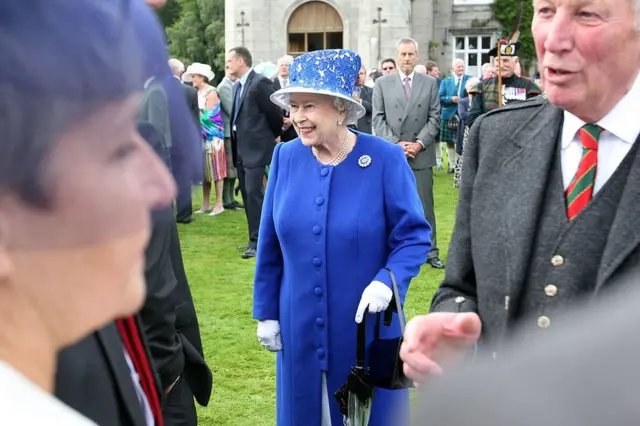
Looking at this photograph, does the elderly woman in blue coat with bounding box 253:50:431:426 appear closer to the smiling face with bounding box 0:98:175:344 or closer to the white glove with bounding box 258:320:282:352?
the white glove with bounding box 258:320:282:352

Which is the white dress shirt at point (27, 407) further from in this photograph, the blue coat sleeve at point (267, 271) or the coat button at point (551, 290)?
the blue coat sleeve at point (267, 271)

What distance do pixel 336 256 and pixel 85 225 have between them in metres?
2.43

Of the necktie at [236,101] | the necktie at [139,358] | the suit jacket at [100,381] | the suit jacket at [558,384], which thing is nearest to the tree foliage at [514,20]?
the necktie at [236,101]

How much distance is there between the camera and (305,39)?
108 feet

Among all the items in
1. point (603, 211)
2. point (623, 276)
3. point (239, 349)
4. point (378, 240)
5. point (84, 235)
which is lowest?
point (239, 349)

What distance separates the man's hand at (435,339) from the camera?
5.70 feet

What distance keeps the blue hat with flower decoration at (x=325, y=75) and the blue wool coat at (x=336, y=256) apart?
1.09 feet

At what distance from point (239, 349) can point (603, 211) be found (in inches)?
165

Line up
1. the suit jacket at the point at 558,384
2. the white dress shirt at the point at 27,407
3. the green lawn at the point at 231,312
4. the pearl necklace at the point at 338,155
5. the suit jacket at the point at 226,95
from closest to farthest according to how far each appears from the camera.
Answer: the suit jacket at the point at 558,384 < the white dress shirt at the point at 27,407 < the pearl necklace at the point at 338,155 < the green lawn at the point at 231,312 < the suit jacket at the point at 226,95

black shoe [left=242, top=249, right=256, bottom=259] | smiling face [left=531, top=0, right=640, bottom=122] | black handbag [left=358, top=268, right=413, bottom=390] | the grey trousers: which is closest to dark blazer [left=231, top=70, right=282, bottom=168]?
black shoe [left=242, top=249, right=256, bottom=259]

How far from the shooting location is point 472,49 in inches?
1326

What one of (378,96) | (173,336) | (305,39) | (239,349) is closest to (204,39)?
(305,39)

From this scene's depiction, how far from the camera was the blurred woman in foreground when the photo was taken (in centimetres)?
74

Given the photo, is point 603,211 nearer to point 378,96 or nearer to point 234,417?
point 234,417
